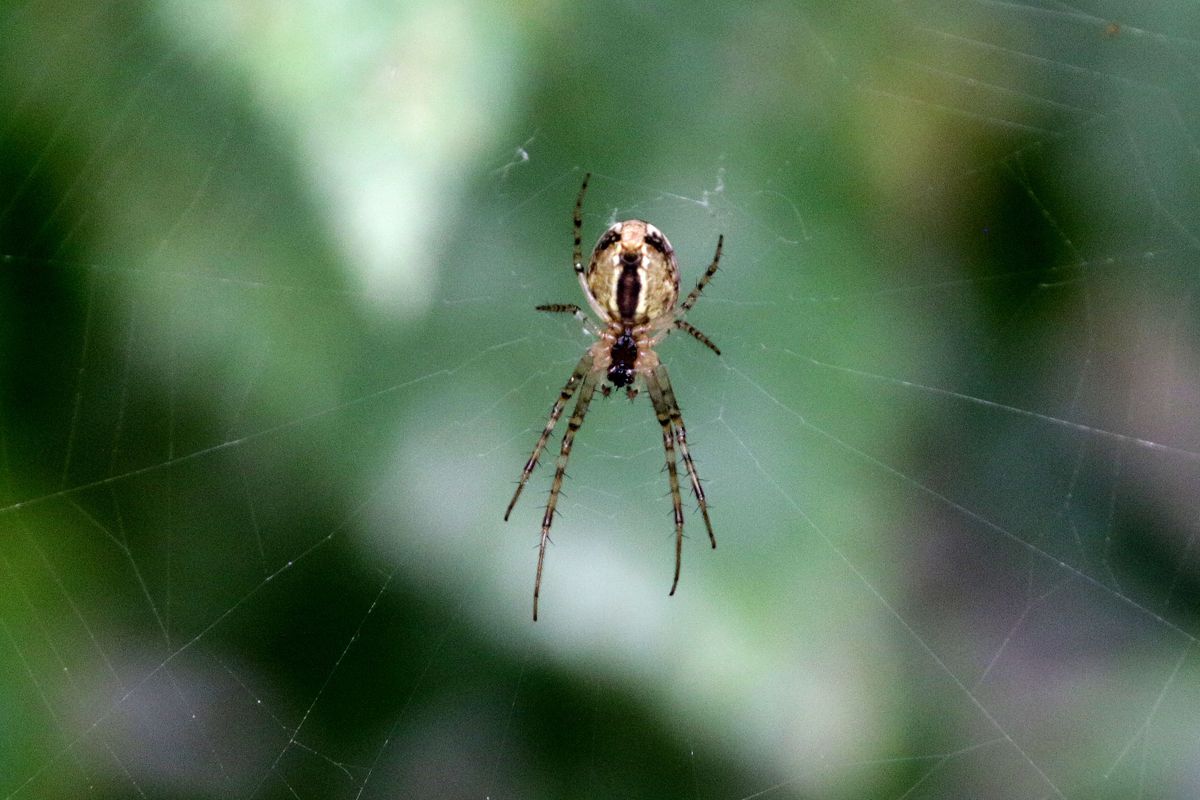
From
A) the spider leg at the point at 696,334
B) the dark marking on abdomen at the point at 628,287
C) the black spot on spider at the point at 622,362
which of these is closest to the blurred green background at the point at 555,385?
the spider leg at the point at 696,334

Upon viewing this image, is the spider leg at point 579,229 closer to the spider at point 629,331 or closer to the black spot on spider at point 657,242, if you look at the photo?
the spider at point 629,331

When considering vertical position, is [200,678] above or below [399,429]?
below

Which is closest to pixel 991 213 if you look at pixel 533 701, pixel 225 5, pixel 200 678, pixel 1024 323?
pixel 1024 323

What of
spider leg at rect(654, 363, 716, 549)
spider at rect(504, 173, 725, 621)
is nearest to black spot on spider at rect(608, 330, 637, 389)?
spider at rect(504, 173, 725, 621)

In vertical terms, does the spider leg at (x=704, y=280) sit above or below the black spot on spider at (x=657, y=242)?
below

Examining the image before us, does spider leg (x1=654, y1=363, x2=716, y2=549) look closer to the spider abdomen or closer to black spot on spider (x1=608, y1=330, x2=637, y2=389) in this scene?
black spot on spider (x1=608, y1=330, x2=637, y2=389)

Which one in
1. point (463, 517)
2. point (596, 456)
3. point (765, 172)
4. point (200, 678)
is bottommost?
point (200, 678)

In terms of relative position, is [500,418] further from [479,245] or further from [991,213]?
[991,213]
